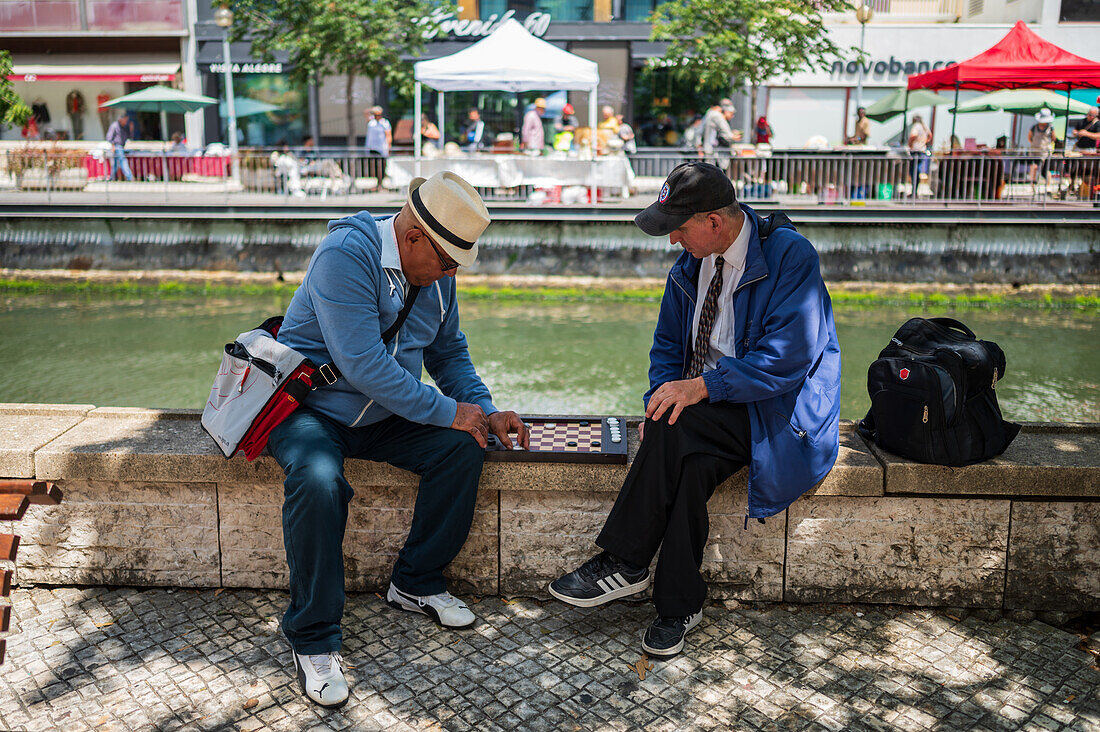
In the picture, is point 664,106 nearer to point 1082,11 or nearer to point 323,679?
point 1082,11

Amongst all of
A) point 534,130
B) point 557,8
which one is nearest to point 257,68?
point 557,8

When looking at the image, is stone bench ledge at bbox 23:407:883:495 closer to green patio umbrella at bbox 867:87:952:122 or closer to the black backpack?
the black backpack

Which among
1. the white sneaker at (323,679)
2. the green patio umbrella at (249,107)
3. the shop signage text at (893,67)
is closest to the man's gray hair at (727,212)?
the white sneaker at (323,679)

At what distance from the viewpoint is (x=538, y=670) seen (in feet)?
10.7

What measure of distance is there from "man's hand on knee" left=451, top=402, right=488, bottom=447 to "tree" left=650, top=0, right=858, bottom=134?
1879 cm

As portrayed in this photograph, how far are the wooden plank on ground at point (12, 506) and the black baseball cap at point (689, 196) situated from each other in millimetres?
2044

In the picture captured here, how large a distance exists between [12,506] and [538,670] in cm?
168

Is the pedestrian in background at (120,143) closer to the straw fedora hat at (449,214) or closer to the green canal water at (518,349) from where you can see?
the green canal water at (518,349)

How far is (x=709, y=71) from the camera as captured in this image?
70.2ft

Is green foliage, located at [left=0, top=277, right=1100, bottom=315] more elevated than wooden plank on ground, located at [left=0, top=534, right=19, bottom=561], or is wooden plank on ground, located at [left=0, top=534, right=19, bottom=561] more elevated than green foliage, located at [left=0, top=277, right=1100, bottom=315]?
wooden plank on ground, located at [left=0, top=534, right=19, bottom=561]

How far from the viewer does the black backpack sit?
3436mm

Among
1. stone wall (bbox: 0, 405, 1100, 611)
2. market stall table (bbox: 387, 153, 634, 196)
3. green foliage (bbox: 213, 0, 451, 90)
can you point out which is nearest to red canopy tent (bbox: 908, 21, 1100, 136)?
market stall table (bbox: 387, 153, 634, 196)

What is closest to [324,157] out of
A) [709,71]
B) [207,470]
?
[709,71]

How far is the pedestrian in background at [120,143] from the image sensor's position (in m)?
17.0
